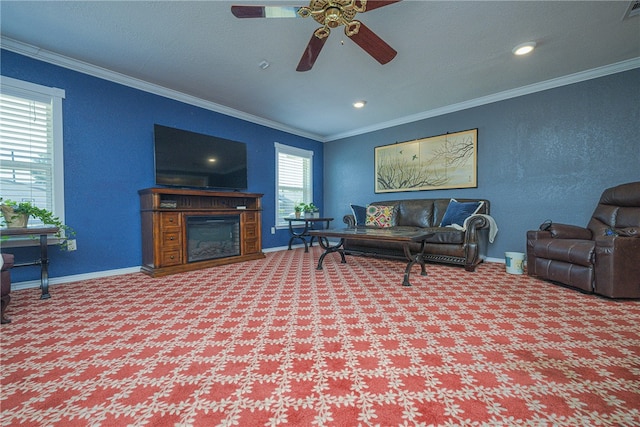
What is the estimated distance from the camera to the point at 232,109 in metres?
4.34

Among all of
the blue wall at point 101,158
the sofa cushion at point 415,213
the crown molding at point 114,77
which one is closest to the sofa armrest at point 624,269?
the sofa cushion at point 415,213

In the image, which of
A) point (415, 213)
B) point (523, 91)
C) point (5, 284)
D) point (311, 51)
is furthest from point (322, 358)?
point (523, 91)

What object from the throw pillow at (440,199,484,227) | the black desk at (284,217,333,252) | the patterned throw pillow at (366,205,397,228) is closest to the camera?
the throw pillow at (440,199,484,227)

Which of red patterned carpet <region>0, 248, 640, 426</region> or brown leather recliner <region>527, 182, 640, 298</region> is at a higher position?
brown leather recliner <region>527, 182, 640, 298</region>

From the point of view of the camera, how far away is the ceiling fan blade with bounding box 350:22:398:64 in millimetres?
1937

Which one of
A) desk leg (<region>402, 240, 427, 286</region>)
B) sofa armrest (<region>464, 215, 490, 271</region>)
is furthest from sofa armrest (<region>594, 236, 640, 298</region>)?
desk leg (<region>402, 240, 427, 286</region>)

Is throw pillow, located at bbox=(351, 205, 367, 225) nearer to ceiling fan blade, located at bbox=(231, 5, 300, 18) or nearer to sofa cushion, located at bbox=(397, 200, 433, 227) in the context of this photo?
sofa cushion, located at bbox=(397, 200, 433, 227)

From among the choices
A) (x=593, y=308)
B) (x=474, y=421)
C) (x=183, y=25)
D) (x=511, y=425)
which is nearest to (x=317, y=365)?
(x=474, y=421)

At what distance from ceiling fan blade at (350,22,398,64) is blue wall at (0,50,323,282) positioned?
9.51ft

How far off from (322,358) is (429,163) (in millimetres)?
3983

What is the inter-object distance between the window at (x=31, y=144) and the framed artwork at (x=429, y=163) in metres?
4.60

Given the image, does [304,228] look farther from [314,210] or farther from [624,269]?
[624,269]

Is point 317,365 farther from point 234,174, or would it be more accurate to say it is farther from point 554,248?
point 234,174

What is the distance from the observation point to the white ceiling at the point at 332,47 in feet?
7.14
